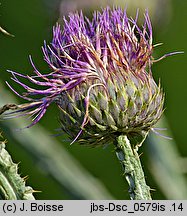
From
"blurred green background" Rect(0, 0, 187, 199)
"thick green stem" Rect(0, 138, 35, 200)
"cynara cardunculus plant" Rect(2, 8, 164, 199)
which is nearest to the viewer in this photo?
"thick green stem" Rect(0, 138, 35, 200)

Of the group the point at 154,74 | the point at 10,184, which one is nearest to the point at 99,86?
the point at 10,184

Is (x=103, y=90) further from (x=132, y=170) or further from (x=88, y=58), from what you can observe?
(x=132, y=170)

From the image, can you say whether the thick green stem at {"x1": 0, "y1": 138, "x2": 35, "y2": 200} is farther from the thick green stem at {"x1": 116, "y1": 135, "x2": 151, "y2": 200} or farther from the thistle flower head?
the thick green stem at {"x1": 116, "y1": 135, "x2": 151, "y2": 200}

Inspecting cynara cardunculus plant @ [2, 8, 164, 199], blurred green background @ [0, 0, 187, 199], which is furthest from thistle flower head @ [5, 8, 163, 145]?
blurred green background @ [0, 0, 187, 199]

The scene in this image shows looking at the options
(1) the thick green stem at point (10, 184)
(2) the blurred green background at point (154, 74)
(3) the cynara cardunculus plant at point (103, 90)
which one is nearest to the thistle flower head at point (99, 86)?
(3) the cynara cardunculus plant at point (103, 90)

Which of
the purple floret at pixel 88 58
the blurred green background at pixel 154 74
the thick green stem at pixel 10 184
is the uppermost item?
the purple floret at pixel 88 58

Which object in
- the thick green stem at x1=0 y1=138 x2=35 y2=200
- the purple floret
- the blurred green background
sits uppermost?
the purple floret

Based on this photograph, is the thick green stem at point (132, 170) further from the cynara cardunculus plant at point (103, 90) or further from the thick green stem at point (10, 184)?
the thick green stem at point (10, 184)
